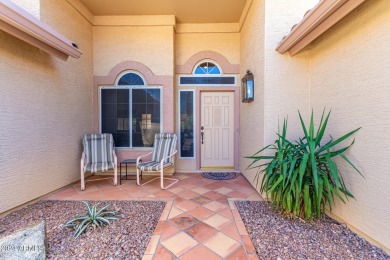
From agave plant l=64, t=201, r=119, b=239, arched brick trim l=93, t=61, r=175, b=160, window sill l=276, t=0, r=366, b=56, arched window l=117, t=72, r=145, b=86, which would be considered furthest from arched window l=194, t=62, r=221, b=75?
agave plant l=64, t=201, r=119, b=239

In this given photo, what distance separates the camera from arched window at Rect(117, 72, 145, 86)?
4.03 metres

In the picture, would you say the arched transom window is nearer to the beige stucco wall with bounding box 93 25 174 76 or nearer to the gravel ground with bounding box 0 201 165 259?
the beige stucco wall with bounding box 93 25 174 76

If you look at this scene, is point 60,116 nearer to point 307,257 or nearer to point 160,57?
point 160,57

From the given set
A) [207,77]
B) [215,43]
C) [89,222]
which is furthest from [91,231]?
[215,43]

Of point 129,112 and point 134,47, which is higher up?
point 134,47

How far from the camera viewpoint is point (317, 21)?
192 cm

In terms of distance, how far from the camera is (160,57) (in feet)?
12.9

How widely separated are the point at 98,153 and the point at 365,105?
165 inches

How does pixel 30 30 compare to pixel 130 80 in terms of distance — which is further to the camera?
pixel 130 80

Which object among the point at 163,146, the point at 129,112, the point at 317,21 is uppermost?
the point at 317,21

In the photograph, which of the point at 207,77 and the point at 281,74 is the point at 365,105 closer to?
the point at 281,74

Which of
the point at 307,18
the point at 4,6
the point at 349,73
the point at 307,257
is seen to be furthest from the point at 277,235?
the point at 4,6

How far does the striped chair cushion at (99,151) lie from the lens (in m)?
3.32

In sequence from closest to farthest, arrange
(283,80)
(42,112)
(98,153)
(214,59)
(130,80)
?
1. (283,80)
2. (42,112)
3. (98,153)
4. (130,80)
5. (214,59)
